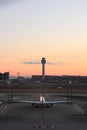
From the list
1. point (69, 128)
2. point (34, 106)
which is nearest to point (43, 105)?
point (34, 106)

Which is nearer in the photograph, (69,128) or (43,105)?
(69,128)

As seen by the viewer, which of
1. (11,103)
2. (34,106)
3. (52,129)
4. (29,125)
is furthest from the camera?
(11,103)

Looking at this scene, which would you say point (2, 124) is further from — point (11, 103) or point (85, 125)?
point (11, 103)

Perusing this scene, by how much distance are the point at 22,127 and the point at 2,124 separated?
341 cm

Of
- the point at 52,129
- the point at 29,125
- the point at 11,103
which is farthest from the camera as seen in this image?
the point at 11,103

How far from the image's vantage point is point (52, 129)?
31.5 m

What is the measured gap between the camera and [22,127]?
1299 inches

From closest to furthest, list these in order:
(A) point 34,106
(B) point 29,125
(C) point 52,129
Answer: (C) point 52,129
(B) point 29,125
(A) point 34,106

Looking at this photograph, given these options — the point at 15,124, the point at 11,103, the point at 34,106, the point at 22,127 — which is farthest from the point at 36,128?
the point at 11,103

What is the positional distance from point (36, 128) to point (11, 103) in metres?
34.7

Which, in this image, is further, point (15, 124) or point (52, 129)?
point (15, 124)

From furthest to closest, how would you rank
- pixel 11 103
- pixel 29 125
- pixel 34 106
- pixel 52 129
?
pixel 11 103
pixel 34 106
pixel 29 125
pixel 52 129

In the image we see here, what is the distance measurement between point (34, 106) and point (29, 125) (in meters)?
23.8

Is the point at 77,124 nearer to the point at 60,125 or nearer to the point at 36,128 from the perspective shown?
the point at 60,125
